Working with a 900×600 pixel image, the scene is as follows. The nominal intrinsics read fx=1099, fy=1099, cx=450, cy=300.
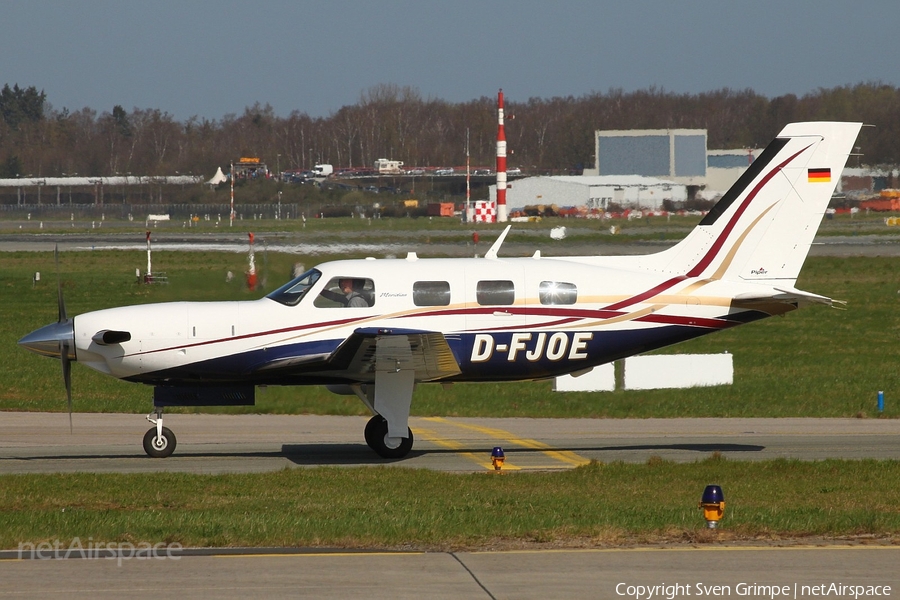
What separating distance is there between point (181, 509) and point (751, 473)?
267 inches

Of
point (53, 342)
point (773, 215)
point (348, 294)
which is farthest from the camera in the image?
point (773, 215)

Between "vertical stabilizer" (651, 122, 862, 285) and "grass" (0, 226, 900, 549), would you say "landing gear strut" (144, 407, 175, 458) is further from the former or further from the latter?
"vertical stabilizer" (651, 122, 862, 285)

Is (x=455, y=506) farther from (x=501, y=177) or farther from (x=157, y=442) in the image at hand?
(x=501, y=177)

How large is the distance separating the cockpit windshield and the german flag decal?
7.40 m

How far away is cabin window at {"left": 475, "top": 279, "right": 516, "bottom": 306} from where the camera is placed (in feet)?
49.8

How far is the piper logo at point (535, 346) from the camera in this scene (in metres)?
15.3

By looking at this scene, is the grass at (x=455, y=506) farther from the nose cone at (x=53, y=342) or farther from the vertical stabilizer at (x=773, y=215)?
the vertical stabilizer at (x=773, y=215)

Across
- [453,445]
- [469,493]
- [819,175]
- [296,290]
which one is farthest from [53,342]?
[819,175]

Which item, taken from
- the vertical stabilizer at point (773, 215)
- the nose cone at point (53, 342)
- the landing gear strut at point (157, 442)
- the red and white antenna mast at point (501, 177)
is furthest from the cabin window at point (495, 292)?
the red and white antenna mast at point (501, 177)

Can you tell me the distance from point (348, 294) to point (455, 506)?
15.1 ft

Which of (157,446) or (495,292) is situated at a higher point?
(495,292)

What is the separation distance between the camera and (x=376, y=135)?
12031cm

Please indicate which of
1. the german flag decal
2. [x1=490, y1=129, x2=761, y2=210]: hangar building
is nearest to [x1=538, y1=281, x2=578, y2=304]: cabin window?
the german flag decal

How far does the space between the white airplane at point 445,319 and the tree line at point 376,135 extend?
92903mm
